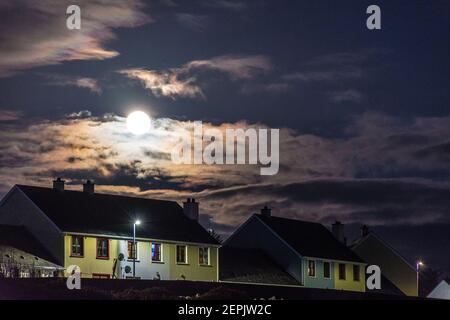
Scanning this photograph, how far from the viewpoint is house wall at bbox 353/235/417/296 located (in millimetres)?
121562

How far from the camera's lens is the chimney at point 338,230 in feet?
395

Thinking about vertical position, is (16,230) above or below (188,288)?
above

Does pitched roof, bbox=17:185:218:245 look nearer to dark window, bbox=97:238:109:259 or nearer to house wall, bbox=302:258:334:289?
dark window, bbox=97:238:109:259

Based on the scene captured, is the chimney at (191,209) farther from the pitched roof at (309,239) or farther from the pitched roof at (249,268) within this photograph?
the pitched roof at (309,239)

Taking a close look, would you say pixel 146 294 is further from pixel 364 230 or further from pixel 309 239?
pixel 364 230

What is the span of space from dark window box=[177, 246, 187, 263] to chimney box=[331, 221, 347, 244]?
31273 mm

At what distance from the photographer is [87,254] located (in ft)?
273

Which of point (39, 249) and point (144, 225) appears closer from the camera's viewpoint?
point (39, 249)

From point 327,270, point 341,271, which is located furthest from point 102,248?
point 341,271

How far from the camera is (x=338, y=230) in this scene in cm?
12069
